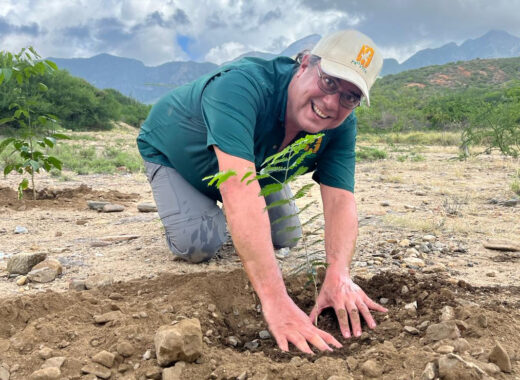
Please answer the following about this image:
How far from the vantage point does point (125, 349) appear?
1.60m

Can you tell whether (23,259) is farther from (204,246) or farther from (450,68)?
(450,68)

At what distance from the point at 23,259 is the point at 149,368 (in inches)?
60.8

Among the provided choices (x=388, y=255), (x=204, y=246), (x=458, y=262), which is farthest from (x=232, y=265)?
(x=458, y=262)

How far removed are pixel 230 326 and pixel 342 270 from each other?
59cm

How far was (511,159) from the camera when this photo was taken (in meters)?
8.55

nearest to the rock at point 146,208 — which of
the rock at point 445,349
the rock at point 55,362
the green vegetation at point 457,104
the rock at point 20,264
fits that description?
the rock at point 20,264

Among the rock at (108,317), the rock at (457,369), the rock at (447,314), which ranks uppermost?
the rock at (457,369)

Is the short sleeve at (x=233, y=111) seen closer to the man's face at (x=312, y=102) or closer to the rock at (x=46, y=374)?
the man's face at (x=312, y=102)

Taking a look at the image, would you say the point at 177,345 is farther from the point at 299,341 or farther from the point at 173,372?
the point at 299,341

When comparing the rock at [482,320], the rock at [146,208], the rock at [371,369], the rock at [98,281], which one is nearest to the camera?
the rock at [371,369]

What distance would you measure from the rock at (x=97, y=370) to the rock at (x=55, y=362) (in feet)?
0.28

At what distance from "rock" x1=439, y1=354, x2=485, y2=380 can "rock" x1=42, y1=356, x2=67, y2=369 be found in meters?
1.19

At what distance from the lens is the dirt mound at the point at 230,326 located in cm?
150

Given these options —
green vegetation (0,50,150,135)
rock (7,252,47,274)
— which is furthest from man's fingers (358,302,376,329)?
green vegetation (0,50,150,135)
